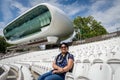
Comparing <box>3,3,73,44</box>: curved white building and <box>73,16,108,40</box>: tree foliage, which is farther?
<box>73,16,108,40</box>: tree foliage

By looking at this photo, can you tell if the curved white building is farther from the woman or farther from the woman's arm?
the woman's arm

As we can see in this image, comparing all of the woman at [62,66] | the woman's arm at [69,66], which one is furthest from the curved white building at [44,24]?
the woman's arm at [69,66]

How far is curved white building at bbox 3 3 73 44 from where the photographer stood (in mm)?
50184

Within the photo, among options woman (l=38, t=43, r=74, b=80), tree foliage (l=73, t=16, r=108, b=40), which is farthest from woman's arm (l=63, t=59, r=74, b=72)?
tree foliage (l=73, t=16, r=108, b=40)

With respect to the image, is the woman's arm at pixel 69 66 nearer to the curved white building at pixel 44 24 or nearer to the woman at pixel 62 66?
the woman at pixel 62 66

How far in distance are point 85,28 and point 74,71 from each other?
215 ft

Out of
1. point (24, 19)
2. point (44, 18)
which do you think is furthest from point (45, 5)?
point (24, 19)

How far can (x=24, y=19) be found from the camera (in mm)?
64062

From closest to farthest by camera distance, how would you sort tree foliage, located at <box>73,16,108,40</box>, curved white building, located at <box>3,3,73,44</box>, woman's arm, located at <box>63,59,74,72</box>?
woman's arm, located at <box>63,59,74,72</box> < curved white building, located at <box>3,3,73,44</box> < tree foliage, located at <box>73,16,108,40</box>

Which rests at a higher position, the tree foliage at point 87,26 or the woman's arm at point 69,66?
the tree foliage at point 87,26

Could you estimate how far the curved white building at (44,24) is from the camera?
50.2m

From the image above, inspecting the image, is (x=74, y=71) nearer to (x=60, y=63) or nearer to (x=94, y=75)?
(x=60, y=63)

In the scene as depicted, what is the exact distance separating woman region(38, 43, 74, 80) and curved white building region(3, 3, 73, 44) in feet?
145

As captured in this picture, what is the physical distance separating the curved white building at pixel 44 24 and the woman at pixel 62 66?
44059 millimetres
